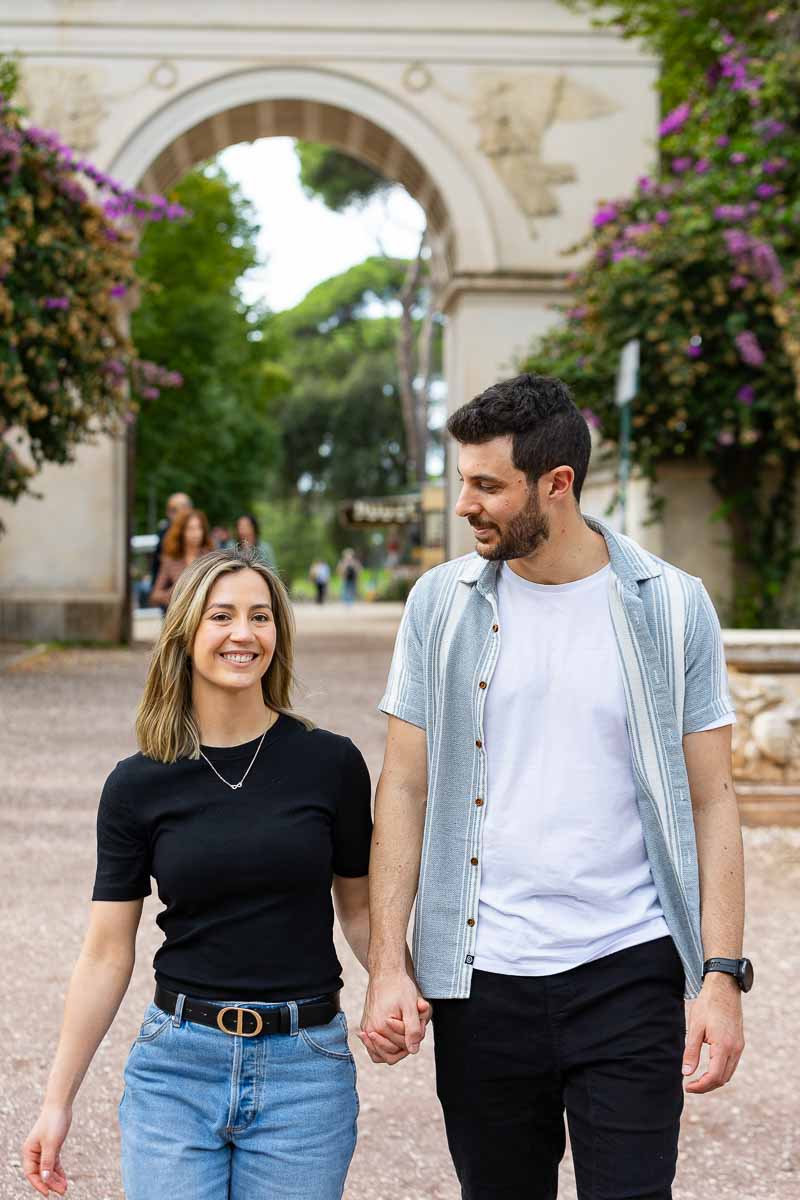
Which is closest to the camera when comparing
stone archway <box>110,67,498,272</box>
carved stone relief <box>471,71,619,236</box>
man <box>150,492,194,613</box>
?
man <box>150,492,194,613</box>

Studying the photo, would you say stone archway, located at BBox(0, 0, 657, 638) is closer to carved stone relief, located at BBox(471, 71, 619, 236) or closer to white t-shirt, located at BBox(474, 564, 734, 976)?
carved stone relief, located at BBox(471, 71, 619, 236)

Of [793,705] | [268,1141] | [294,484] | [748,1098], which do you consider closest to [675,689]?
[268,1141]

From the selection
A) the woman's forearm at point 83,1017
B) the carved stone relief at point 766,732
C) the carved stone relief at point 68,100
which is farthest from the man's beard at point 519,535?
the carved stone relief at point 68,100

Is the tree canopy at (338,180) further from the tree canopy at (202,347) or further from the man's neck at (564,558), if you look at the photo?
the man's neck at (564,558)

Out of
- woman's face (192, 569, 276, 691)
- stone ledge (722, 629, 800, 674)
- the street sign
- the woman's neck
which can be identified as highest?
the street sign

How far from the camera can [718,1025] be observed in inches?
98.0

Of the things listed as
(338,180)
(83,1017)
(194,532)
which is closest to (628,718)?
(83,1017)

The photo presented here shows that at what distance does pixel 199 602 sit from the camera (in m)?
2.62

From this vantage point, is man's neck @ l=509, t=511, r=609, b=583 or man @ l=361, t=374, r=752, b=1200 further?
man's neck @ l=509, t=511, r=609, b=583

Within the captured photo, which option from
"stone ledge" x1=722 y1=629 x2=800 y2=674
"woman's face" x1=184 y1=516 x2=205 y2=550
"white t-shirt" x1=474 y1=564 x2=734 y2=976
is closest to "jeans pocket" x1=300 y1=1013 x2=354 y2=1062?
"white t-shirt" x1=474 y1=564 x2=734 y2=976

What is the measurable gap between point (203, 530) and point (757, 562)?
684cm

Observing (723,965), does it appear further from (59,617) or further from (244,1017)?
(59,617)

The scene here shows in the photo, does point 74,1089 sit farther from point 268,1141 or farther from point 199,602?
point 199,602

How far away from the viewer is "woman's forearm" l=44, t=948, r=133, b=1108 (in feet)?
8.20
